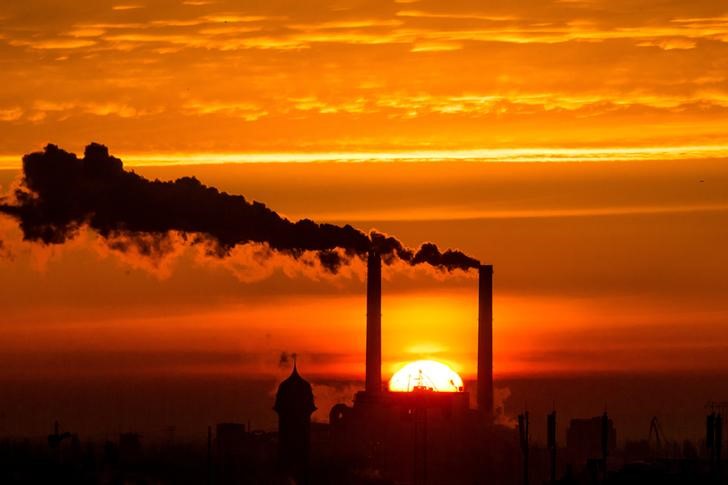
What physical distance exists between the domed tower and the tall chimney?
466cm

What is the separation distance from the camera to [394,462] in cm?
13638

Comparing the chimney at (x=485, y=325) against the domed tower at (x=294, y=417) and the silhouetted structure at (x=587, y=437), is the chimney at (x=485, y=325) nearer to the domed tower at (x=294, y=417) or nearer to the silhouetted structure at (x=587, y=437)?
the domed tower at (x=294, y=417)

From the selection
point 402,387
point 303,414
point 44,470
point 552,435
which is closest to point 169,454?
point 303,414

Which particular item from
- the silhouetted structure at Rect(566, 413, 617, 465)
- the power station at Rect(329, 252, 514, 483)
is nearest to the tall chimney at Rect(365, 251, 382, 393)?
the power station at Rect(329, 252, 514, 483)

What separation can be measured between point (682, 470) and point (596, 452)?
66.6 metres

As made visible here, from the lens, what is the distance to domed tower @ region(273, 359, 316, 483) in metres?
135

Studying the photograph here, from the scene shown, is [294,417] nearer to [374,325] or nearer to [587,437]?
[374,325]

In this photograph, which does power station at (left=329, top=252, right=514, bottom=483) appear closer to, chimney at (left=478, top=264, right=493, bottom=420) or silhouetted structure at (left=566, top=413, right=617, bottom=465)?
chimney at (left=478, top=264, right=493, bottom=420)

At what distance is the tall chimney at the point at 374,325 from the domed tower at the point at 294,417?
15.3 feet

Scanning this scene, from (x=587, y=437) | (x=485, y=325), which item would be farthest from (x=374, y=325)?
(x=587, y=437)

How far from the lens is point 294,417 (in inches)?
5359

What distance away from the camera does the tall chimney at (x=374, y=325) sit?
129 meters

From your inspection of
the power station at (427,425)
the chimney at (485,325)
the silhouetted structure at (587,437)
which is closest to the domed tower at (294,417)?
the power station at (427,425)

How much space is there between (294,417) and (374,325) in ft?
33.1
